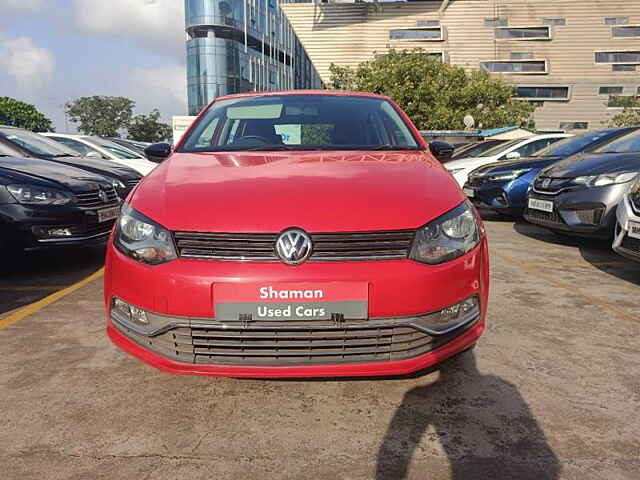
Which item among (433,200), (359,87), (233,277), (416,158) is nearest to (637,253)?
(416,158)

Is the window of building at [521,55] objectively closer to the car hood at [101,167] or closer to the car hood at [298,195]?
the car hood at [101,167]

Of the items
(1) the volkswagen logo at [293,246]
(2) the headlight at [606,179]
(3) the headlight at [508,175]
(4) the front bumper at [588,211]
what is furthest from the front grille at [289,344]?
(3) the headlight at [508,175]

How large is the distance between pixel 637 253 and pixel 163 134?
76387 mm

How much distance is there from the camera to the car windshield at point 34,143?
5285mm

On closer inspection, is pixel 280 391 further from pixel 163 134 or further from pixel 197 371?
pixel 163 134

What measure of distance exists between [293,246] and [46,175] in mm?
3359

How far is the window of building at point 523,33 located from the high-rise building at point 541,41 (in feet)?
0.29

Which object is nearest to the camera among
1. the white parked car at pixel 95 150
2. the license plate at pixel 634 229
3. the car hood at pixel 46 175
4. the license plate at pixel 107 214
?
the license plate at pixel 634 229

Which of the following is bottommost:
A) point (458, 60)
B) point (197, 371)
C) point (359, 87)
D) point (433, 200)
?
point (197, 371)

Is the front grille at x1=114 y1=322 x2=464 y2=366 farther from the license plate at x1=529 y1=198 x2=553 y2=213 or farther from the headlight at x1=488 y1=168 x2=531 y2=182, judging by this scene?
the headlight at x1=488 y1=168 x2=531 y2=182

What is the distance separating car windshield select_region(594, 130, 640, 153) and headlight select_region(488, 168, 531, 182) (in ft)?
4.11

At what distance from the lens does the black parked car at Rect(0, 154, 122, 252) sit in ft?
12.7

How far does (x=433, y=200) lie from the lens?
204 centimetres

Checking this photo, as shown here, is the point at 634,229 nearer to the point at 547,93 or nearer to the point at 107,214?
the point at 107,214
